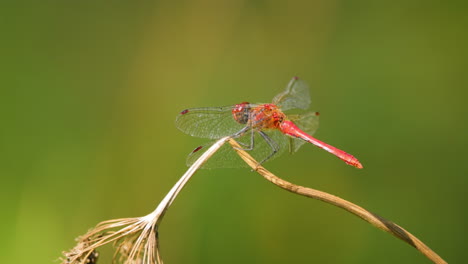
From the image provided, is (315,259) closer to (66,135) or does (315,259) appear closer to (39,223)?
(39,223)

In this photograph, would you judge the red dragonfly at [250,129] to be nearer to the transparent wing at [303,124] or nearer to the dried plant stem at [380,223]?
the transparent wing at [303,124]

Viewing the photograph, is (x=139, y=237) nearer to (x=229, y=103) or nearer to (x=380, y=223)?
(x=380, y=223)

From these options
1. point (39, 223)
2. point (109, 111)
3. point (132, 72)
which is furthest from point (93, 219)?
point (132, 72)

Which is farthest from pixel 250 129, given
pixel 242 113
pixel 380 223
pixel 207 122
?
pixel 380 223

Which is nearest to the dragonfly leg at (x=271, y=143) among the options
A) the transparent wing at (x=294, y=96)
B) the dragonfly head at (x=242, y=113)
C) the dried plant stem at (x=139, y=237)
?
the dragonfly head at (x=242, y=113)

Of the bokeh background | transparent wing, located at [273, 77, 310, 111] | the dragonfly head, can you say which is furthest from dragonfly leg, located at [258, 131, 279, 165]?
the bokeh background

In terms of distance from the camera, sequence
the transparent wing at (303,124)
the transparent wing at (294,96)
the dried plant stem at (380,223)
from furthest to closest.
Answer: the transparent wing at (294,96), the transparent wing at (303,124), the dried plant stem at (380,223)
